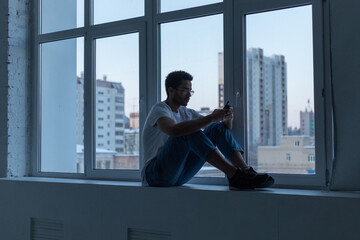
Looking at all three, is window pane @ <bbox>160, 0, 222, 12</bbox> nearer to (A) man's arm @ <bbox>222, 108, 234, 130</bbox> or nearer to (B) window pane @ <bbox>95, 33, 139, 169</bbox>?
(B) window pane @ <bbox>95, 33, 139, 169</bbox>

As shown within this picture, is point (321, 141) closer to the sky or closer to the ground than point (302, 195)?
closer to the sky

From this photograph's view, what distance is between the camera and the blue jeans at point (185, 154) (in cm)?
272

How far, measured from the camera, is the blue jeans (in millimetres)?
2723

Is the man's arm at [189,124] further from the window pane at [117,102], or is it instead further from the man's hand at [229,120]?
the window pane at [117,102]

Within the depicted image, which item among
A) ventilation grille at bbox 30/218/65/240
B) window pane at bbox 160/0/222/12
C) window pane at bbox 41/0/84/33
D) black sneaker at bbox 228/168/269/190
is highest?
window pane at bbox 41/0/84/33

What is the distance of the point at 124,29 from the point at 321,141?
1.79m

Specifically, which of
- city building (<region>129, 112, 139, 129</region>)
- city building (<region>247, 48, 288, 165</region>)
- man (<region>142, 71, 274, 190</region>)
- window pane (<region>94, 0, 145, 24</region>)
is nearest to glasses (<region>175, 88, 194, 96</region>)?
man (<region>142, 71, 274, 190</region>)

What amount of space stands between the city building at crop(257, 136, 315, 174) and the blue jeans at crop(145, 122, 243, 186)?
0.21m

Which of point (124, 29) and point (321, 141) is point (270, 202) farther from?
point (124, 29)

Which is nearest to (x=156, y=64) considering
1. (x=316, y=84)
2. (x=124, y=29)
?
(x=124, y=29)

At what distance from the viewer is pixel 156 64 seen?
344cm

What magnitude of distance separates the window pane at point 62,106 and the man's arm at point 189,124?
132 cm

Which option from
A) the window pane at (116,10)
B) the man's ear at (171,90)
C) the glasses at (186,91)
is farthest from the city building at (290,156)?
the window pane at (116,10)

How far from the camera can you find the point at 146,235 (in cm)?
302
